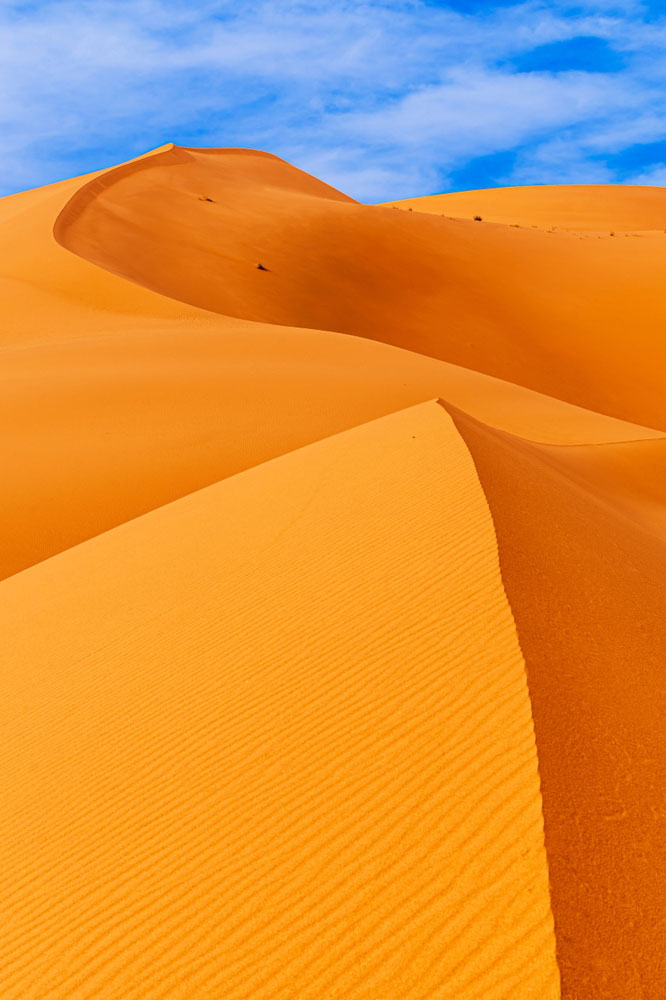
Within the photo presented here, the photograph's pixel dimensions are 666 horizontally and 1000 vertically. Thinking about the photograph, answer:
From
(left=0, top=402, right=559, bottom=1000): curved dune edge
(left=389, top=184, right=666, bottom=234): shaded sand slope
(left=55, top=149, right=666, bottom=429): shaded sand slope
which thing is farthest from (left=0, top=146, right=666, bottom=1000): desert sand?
(left=389, top=184, right=666, bottom=234): shaded sand slope

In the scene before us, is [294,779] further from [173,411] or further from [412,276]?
[412,276]

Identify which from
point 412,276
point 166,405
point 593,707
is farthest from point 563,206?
point 593,707

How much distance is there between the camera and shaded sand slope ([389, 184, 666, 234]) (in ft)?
146

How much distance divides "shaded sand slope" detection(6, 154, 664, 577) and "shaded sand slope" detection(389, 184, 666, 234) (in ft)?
96.0

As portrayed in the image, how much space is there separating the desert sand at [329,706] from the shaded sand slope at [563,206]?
3540 centimetres

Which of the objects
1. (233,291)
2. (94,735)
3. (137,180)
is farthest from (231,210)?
(94,735)

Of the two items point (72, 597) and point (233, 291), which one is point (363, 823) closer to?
point (72, 597)

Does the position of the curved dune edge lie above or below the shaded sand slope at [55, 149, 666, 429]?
below

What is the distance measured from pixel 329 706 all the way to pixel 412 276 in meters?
24.5

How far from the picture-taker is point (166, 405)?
11773 millimetres

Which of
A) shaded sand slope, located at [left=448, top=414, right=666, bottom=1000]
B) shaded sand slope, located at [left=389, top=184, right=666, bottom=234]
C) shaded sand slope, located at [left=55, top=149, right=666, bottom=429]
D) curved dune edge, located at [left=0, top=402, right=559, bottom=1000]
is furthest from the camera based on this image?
shaded sand slope, located at [left=389, top=184, right=666, bottom=234]

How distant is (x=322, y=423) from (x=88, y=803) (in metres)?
7.60

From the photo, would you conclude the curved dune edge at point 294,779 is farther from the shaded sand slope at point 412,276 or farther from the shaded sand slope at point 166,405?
the shaded sand slope at point 412,276

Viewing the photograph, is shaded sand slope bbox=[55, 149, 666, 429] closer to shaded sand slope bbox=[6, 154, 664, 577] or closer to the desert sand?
shaded sand slope bbox=[6, 154, 664, 577]
